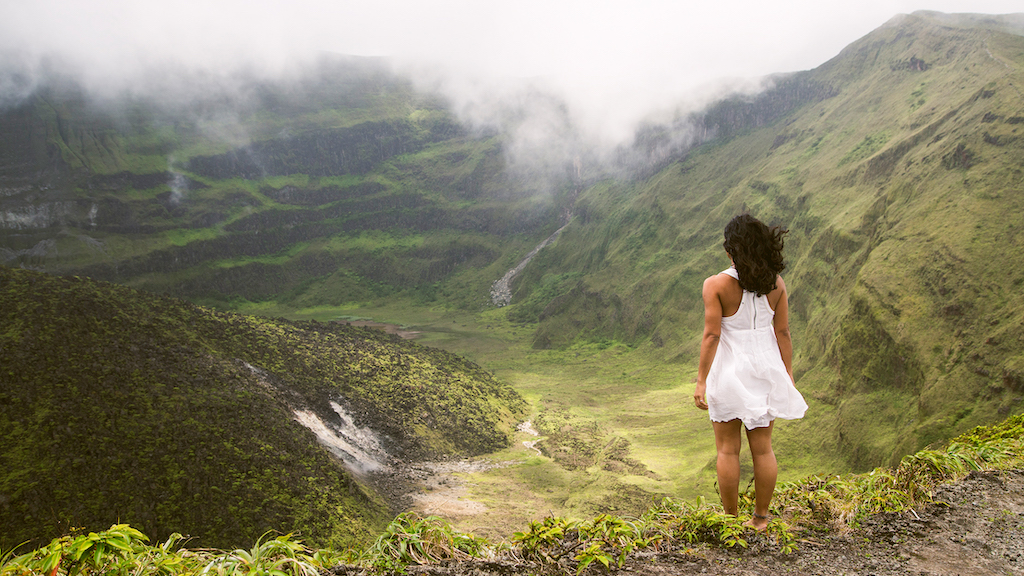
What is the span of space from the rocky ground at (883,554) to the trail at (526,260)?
86.7 metres

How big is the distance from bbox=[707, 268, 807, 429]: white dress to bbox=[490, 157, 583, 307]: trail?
8638 cm

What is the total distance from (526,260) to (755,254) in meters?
96.7

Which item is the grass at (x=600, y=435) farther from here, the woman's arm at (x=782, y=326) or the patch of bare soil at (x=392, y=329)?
the woman's arm at (x=782, y=326)

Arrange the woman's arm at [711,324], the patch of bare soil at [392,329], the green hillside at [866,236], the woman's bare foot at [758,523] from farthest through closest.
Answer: the patch of bare soil at [392,329] < the green hillside at [866,236] < the woman's arm at [711,324] < the woman's bare foot at [758,523]

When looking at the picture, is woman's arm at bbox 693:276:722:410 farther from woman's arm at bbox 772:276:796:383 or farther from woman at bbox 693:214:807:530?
woman's arm at bbox 772:276:796:383

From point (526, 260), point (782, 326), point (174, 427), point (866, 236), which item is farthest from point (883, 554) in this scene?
point (526, 260)

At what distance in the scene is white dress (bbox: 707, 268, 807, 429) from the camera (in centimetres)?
471

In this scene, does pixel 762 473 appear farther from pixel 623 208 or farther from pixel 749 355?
pixel 623 208

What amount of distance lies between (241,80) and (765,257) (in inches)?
5580

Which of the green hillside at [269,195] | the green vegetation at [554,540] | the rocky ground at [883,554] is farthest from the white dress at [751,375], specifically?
the green hillside at [269,195]

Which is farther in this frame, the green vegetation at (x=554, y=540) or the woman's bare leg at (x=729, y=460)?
the woman's bare leg at (x=729, y=460)

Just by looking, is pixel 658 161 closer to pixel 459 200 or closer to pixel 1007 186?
pixel 459 200

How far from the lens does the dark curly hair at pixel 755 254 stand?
4684 millimetres

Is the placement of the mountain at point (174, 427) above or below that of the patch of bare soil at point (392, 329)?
above
